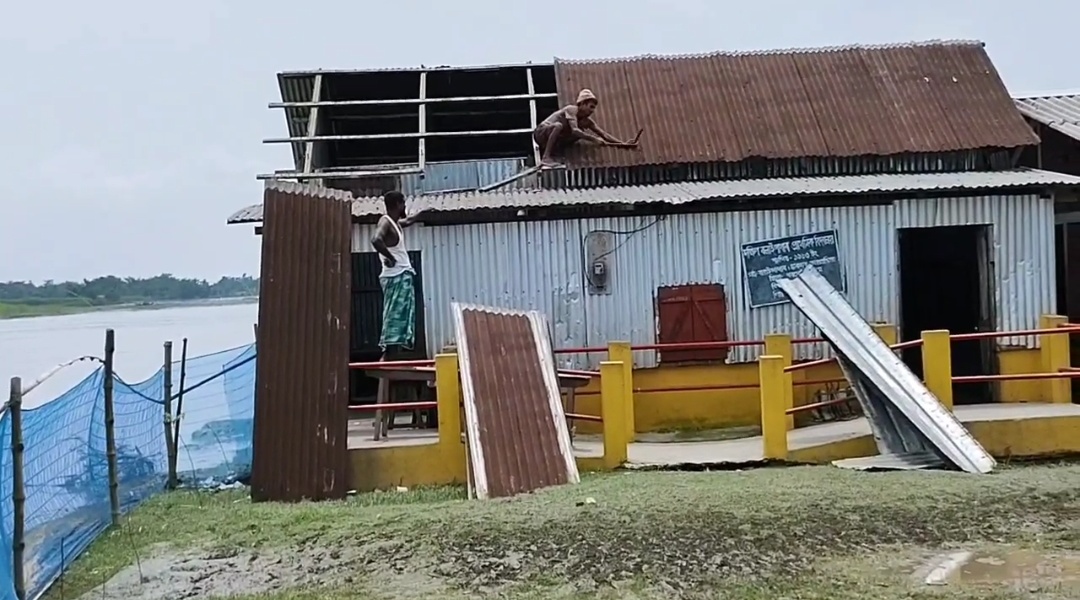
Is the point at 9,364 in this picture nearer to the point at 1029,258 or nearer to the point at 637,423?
the point at 637,423

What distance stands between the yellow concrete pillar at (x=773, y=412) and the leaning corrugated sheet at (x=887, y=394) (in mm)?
848

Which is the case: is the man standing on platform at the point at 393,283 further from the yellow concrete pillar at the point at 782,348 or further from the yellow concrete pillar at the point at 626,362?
the yellow concrete pillar at the point at 782,348

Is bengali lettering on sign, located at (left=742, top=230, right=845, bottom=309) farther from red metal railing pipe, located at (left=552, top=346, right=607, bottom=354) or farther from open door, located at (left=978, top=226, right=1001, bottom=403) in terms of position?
red metal railing pipe, located at (left=552, top=346, right=607, bottom=354)

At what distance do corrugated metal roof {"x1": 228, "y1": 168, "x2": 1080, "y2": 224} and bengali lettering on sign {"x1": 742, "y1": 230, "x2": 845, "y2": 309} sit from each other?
0.62 metres

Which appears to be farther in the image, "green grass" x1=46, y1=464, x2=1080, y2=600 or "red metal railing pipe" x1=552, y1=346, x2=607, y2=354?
"red metal railing pipe" x1=552, y1=346, x2=607, y2=354

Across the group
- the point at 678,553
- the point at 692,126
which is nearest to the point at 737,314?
the point at 692,126

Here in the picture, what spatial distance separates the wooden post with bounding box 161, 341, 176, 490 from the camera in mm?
10148

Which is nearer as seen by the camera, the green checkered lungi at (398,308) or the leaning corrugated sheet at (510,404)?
the leaning corrugated sheet at (510,404)

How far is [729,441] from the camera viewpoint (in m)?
11.0

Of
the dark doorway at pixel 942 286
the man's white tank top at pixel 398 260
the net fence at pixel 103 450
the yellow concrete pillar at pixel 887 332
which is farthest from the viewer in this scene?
the dark doorway at pixel 942 286

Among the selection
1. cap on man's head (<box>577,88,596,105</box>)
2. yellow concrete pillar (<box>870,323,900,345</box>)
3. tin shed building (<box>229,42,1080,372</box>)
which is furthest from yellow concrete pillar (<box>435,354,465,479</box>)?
cap on man's head (<box>577,88,596,105</box>)

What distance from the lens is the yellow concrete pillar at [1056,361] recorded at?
37.3ft

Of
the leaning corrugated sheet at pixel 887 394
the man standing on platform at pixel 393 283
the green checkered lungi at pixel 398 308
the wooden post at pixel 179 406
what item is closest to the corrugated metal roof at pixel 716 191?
the man standing on platform at pixel 393 283

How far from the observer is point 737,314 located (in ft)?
40.1
